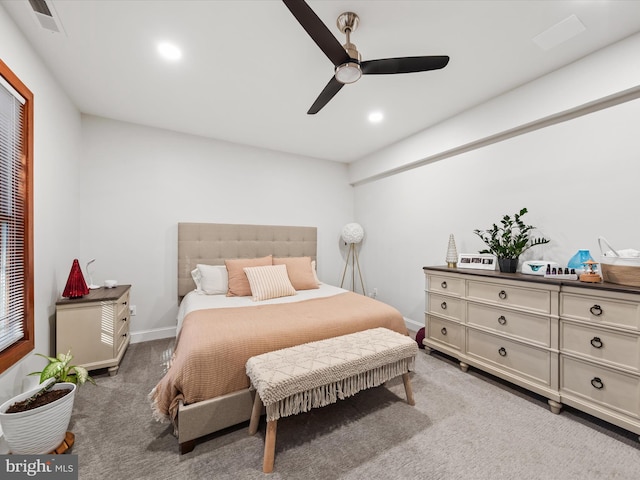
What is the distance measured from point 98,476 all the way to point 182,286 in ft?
6.99

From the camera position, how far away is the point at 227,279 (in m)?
3.15

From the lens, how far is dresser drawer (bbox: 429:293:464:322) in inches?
102

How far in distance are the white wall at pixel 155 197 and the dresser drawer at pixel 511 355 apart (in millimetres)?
2892

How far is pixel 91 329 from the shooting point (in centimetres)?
231

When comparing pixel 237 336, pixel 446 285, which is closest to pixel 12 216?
pixel 237 336

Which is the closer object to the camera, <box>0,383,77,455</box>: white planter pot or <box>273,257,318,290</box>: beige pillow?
<box>0,383,77,455</box>: white planter pot

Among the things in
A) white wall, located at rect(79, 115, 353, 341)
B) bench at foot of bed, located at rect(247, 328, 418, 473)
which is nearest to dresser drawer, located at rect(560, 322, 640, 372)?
bench at foot of bed, located at rect(247, 328, 418, 473)

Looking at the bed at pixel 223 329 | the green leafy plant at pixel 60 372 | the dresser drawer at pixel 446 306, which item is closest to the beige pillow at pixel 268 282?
the bed at pixel 223 329

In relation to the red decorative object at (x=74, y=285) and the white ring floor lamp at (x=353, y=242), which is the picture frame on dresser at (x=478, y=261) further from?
the red decorative object at (x=74, y=285)

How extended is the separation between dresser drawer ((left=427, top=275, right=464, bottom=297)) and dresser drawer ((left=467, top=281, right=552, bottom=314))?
9cm

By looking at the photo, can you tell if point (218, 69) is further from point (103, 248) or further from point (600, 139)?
point (600, 139)

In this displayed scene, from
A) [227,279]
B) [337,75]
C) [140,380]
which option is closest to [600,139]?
[337,75]

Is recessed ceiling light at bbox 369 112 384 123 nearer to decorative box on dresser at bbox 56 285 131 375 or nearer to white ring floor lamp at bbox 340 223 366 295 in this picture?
white ring floor lamp at bbox 340 223 366 295

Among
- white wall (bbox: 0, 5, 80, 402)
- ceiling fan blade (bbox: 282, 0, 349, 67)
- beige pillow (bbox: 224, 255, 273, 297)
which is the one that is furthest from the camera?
beige pillow (bbox: 224, 255, 273, 297)
